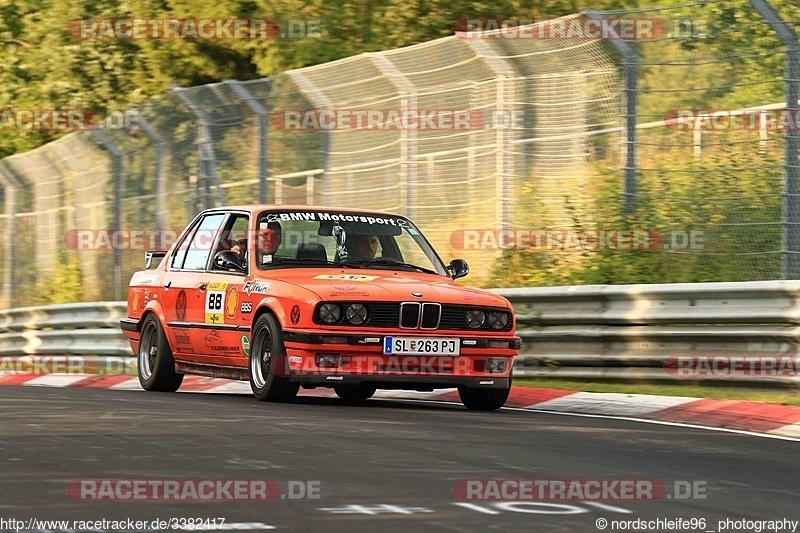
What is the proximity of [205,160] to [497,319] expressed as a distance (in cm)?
796

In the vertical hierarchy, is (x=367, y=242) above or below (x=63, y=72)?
below

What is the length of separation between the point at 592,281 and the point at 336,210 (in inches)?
134

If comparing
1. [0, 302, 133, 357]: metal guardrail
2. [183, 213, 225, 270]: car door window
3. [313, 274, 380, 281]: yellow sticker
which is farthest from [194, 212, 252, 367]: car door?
[0, 302, 133, 357]: metal guardrail

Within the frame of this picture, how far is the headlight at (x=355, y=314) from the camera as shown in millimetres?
11172

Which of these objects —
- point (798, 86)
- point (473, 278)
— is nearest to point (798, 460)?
point (798, 86)

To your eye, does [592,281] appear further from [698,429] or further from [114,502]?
[114,502]

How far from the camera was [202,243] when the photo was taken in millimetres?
13297

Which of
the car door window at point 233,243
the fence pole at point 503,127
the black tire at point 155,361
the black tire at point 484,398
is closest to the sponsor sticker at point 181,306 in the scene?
the black tire at point 155,361

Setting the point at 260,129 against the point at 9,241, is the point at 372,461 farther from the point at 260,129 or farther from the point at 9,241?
the point at 9,241

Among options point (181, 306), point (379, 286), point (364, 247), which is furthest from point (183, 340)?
point (379, 286)

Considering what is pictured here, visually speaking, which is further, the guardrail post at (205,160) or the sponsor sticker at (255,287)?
the guardrail post at (205,160)

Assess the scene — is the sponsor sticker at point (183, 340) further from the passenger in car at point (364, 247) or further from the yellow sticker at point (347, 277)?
the yellow sticker at point (347, 277)

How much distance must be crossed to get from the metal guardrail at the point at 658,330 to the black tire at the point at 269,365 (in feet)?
9.13

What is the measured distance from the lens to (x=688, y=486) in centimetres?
698
